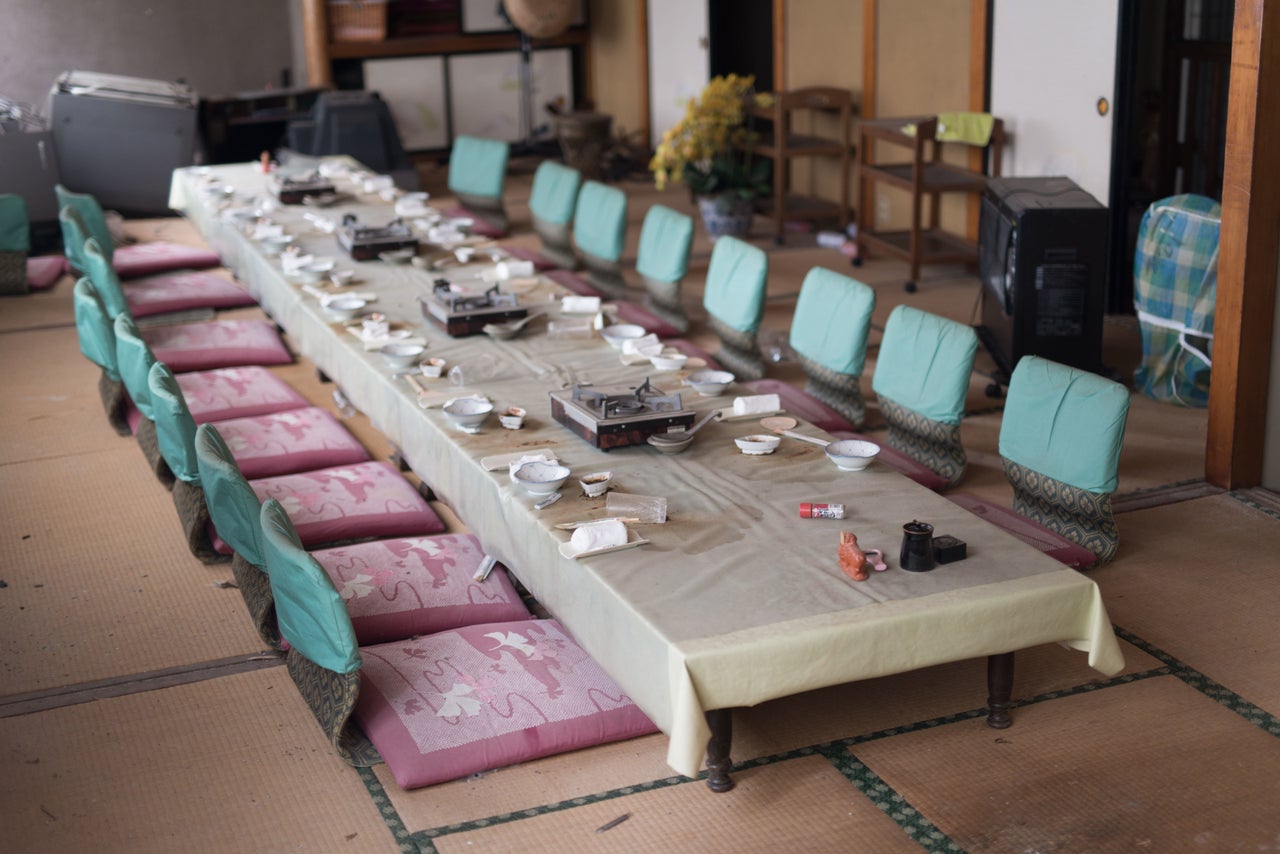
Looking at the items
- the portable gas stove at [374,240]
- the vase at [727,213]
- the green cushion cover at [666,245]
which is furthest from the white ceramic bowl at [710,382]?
the vase at [727,213]

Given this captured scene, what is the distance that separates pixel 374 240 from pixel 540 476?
2823mm

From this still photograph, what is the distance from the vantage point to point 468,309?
5.00 meters

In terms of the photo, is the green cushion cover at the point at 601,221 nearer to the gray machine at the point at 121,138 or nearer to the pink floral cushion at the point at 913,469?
the pink floral cushion at the point at 913,469

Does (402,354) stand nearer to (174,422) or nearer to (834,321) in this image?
(174,422)

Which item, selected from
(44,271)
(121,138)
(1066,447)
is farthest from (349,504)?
(121,138)

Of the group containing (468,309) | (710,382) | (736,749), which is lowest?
(736,749)

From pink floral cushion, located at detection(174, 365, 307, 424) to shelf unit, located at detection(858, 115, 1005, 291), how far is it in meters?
3.56

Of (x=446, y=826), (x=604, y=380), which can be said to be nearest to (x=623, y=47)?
(x=604, y=380)

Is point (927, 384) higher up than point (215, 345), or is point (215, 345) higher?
point (927, 384)

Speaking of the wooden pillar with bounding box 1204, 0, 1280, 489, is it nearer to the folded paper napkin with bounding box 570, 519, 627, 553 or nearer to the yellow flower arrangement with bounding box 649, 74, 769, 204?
the folded paper napkin with bounding box 570, 519, 627, 553

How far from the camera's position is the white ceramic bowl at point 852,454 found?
3.69 meters

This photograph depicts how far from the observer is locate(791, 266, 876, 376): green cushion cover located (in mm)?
4844

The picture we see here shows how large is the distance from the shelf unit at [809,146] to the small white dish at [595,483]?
5.50 meters

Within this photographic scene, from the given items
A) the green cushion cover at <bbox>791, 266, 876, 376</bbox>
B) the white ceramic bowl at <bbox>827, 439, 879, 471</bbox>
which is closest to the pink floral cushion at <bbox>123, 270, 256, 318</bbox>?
the green cushion cover at <bbox>791, 266, 876, 376</bbox>
